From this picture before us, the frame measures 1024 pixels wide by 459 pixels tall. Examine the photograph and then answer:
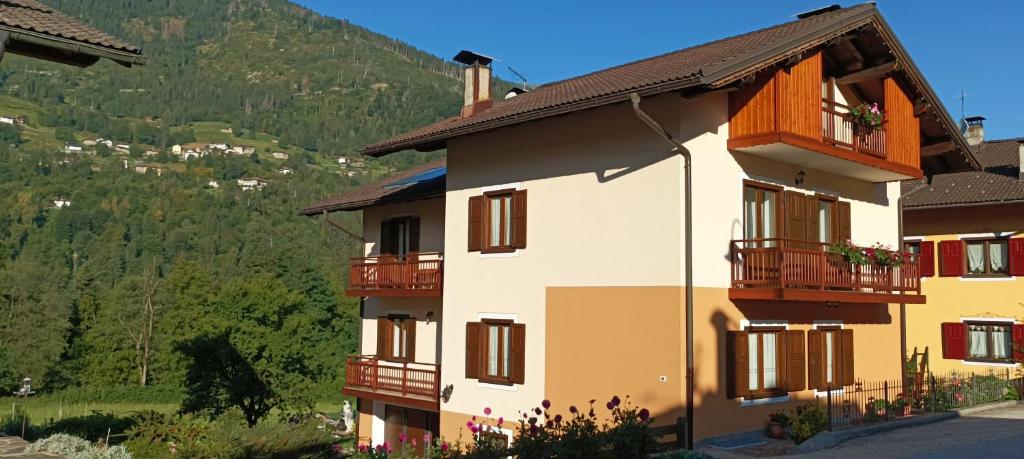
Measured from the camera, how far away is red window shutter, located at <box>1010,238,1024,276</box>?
25.4 metres

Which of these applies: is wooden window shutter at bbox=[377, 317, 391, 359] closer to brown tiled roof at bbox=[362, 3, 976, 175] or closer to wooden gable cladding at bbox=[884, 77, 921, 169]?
brown tiled roof at bbox=[362, 3, 976, 175]

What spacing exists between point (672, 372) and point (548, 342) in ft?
10.9

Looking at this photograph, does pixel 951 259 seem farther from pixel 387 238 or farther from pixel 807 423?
pixel 387 238

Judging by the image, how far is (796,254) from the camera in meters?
16.6

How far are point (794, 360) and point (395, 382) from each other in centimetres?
1037

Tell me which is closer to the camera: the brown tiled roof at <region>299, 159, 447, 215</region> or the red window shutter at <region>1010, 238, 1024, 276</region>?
the brown tiled roof at <region>299, 159, 447, 215</region>

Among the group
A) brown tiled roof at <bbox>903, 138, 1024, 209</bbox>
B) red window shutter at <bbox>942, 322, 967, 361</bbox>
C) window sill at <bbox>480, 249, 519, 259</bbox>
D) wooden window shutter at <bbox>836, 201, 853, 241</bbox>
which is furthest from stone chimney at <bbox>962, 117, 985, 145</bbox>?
window sill at <bbox>480, 249, 519, 259</bbox>

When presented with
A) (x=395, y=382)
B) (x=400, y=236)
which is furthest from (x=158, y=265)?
(x=395, y=382)

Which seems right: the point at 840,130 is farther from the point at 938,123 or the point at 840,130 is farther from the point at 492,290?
the point at 492,290

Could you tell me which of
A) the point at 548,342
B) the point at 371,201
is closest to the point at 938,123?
the point at 548,342

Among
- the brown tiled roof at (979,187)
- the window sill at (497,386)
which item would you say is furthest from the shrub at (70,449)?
the brown tiled roof at (979,187)

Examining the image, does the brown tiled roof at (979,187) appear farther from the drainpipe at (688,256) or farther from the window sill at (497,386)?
the window sill at (497,386)

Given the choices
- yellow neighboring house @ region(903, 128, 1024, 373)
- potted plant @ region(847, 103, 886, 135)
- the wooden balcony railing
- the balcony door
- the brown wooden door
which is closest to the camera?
the wooden balcony railing

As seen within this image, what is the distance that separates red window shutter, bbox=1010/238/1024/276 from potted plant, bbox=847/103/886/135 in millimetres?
9414
